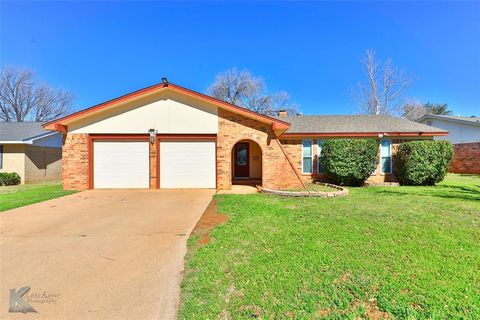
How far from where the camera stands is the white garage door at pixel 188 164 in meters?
11.0

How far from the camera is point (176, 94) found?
10906mm

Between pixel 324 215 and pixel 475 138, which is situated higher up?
pixel 475 138

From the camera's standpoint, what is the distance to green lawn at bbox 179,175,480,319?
259 centimetres

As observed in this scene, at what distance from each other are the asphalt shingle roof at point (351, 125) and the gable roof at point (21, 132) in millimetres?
14931

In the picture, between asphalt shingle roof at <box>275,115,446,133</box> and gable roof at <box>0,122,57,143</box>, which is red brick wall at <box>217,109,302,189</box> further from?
gable roof at <box>0,122,57,143</box>

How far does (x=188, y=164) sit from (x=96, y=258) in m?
7.24

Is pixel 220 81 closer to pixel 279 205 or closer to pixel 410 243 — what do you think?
pixel 279 205

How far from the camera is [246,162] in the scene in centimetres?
1514

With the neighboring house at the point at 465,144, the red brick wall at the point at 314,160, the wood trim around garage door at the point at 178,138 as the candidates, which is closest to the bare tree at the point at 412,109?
the neighboring house at the point at 465,144

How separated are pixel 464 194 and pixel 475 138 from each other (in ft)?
44.9

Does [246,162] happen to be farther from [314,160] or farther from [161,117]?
[161,117]

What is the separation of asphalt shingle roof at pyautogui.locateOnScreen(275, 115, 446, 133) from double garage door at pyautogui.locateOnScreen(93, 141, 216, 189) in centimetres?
491

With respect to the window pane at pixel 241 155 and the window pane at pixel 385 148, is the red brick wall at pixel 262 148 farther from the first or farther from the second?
the window pane at pixel 385 148

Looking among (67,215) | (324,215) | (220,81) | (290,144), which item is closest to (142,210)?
(67,215)
